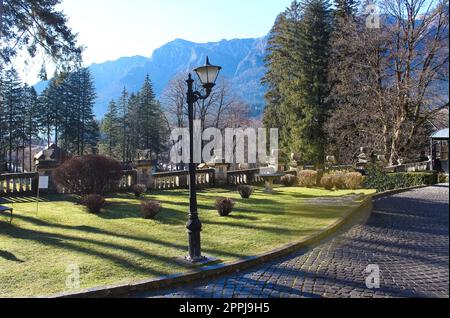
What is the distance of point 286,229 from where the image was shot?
769cm

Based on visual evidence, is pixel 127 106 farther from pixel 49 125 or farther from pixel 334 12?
pixel 334 12

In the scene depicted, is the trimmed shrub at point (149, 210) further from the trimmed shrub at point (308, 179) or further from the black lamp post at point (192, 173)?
the trimmed shrub at point (308, 179)

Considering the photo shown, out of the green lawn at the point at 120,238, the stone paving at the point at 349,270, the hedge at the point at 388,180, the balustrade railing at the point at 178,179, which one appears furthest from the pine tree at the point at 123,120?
the stone paving at the point at 349,270

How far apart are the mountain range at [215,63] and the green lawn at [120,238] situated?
11.3 ft

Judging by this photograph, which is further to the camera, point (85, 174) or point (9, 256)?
point (85, 174)

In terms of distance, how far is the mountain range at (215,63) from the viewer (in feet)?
57.0

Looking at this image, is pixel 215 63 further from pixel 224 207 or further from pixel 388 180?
pixel 388 180

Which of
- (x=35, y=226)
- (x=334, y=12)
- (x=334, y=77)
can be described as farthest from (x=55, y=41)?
(x=334, y=12)

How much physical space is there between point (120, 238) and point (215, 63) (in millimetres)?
6137

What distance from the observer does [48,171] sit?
13.5 m

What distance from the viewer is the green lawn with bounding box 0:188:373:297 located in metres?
4.93

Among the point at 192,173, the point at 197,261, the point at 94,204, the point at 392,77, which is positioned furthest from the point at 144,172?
the point at 392,77

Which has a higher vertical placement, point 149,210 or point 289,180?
point 289,180
